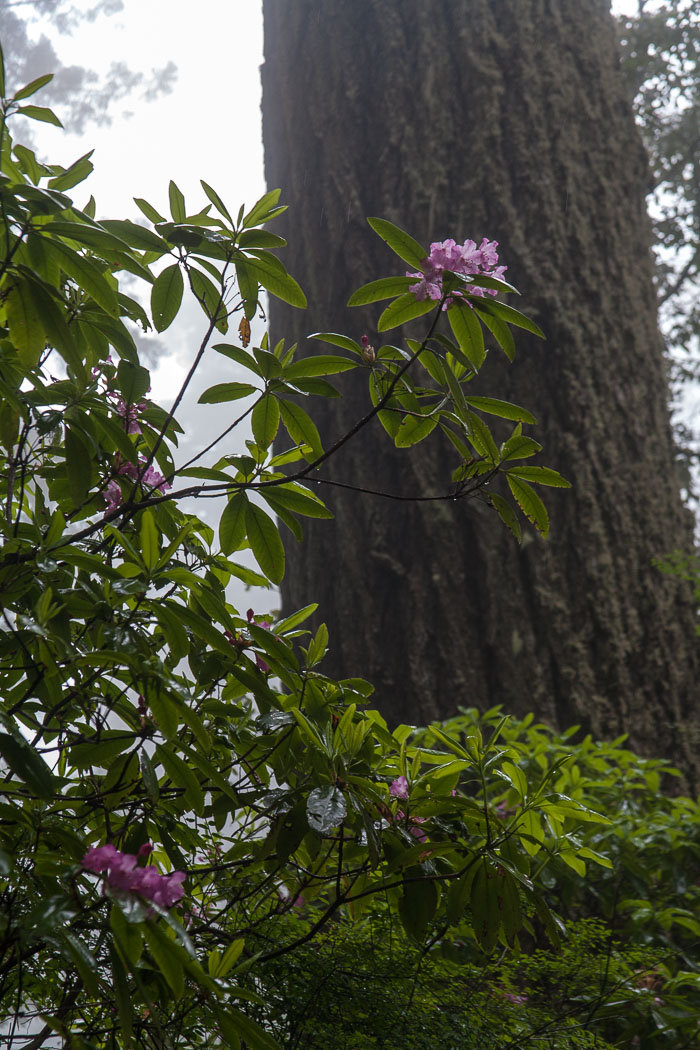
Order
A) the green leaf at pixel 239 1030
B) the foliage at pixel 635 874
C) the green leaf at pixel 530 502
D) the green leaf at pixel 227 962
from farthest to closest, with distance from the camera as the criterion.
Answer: the foliage at pixel 635 874 → the green leaf at pixel 530 502 → the green leaf at pixel 227 962 → the green leaf at pixel 239 1030

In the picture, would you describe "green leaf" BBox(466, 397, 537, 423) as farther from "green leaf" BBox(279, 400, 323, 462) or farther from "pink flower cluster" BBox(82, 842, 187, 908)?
"pink flower cluster" BBox(82, 842, 187, 908)

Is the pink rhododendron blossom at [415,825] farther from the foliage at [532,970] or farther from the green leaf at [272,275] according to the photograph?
the green leaf at [272,275]

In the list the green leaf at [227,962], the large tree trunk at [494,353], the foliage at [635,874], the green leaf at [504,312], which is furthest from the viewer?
the large tree trunk at [494,353]

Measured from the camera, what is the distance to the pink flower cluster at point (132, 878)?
2.15 ft

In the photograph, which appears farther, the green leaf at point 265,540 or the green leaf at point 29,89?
the green leaf at point 265,540

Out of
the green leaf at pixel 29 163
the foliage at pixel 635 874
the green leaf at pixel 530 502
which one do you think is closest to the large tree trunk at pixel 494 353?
the foliage at pixel 635 874

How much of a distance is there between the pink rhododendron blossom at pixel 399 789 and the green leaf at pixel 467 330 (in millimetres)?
533

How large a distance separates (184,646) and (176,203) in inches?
22.2

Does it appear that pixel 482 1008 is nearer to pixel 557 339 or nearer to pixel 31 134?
pixel 557 339

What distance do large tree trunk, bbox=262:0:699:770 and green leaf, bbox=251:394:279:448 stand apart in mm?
1486

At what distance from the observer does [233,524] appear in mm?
1099

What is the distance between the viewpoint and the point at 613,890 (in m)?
1.65

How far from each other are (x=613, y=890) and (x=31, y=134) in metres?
12.6

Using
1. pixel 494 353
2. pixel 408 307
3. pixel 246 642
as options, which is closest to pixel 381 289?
pixel 408 307
